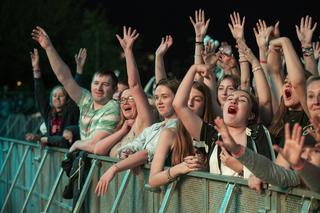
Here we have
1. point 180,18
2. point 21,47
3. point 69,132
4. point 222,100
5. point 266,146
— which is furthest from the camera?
point 21,47

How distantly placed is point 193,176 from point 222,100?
1672 millimetres

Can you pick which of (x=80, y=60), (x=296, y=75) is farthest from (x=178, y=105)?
(x=80, y=60)

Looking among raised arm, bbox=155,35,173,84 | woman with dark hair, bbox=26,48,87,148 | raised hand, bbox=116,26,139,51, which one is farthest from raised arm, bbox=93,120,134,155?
woman with dark hair, bbox=26,48,87,148

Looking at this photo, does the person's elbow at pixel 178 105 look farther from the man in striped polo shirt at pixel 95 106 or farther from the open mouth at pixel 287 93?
the man in striped polo shirt at pixel 95 106

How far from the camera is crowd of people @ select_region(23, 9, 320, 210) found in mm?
5469

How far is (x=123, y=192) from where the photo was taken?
324 inches

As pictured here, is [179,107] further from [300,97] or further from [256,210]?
[256,210]

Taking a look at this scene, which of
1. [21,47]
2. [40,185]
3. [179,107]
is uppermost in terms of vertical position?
[21,47]

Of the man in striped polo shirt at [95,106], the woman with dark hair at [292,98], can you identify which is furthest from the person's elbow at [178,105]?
the man in striped polo shirt at [95,106]

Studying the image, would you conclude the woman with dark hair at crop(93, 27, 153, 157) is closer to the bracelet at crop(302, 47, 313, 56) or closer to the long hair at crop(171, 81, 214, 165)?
the long hair at crop(171, 81, 214, 165)

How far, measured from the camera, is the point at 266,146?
21.6 feet

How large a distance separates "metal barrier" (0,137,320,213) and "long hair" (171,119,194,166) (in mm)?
306

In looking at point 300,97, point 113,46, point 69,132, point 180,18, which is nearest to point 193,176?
point 300,97

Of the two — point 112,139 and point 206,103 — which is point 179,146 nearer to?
point 206,103
